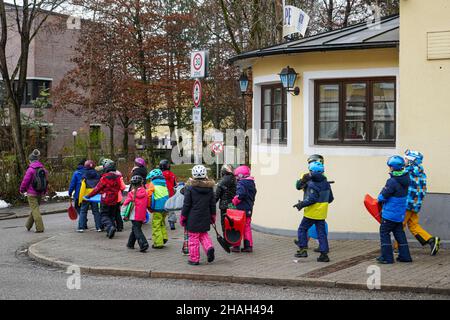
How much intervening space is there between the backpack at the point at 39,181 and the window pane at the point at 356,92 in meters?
6.99

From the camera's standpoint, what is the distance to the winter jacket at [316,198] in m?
10.3

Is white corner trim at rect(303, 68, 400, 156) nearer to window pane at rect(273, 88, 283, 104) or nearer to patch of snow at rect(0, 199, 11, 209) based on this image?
window pane at rect(273, 88, 283, 104)

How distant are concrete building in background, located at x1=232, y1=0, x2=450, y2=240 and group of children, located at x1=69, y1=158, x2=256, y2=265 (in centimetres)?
202

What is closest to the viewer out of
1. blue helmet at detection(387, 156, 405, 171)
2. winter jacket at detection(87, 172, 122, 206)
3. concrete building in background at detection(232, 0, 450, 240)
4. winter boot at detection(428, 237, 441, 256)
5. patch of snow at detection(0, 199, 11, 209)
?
blue helmet at detection(387, 156, 405, 171)

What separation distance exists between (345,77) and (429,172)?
244 centimetres

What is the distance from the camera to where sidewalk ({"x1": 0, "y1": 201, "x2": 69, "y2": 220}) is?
19.6 meters

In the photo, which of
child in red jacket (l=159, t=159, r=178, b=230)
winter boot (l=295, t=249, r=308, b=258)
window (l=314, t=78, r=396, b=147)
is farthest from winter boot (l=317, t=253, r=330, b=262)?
child in red jacket (l=159, t=159, r=178, b=230)

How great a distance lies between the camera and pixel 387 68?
12.3 metres

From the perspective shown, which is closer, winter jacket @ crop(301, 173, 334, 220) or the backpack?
winter jacket @ crop(301, 173, 334, 220)

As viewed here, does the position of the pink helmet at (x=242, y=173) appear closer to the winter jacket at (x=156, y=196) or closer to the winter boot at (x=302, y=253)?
the winter jacket at (x=156, y=196)

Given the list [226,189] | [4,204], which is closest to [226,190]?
[226,189]

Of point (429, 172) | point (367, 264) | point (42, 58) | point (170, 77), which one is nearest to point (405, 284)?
point (367, 264)

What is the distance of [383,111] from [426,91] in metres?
1.15
